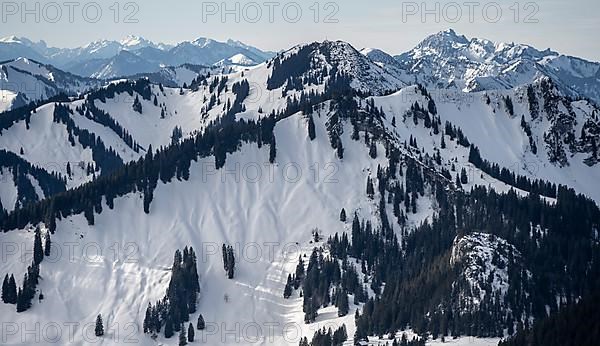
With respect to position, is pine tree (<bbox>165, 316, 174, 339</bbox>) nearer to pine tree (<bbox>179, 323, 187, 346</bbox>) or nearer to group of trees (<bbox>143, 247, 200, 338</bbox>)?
group of trees (<bbox>143, 247, 200, 338</bbox>)

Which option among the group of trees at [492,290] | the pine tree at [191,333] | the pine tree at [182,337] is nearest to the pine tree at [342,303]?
the group of trees at [492,290]

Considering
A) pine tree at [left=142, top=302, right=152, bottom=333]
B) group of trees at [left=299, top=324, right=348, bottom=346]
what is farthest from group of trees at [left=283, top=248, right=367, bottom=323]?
pine tree at [left=142, top=302, right=152, bottom=333]

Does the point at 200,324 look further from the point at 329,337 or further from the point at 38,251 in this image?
the point at 38,251

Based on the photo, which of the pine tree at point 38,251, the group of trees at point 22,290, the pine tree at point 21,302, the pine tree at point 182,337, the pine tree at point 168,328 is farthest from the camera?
the pine tree at point 38,251

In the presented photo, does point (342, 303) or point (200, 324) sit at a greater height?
point (342, 303)

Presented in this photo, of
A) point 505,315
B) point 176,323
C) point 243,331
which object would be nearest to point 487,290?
point 505,315

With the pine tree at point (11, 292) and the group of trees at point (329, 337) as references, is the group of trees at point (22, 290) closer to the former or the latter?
the pine tree at point (11, 292)

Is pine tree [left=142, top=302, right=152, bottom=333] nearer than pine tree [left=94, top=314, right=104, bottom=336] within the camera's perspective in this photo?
No

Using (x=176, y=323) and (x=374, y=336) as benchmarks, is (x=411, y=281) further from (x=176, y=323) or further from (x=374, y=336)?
(x=176, y=323)

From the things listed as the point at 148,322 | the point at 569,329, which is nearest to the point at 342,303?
the point at 148,322
